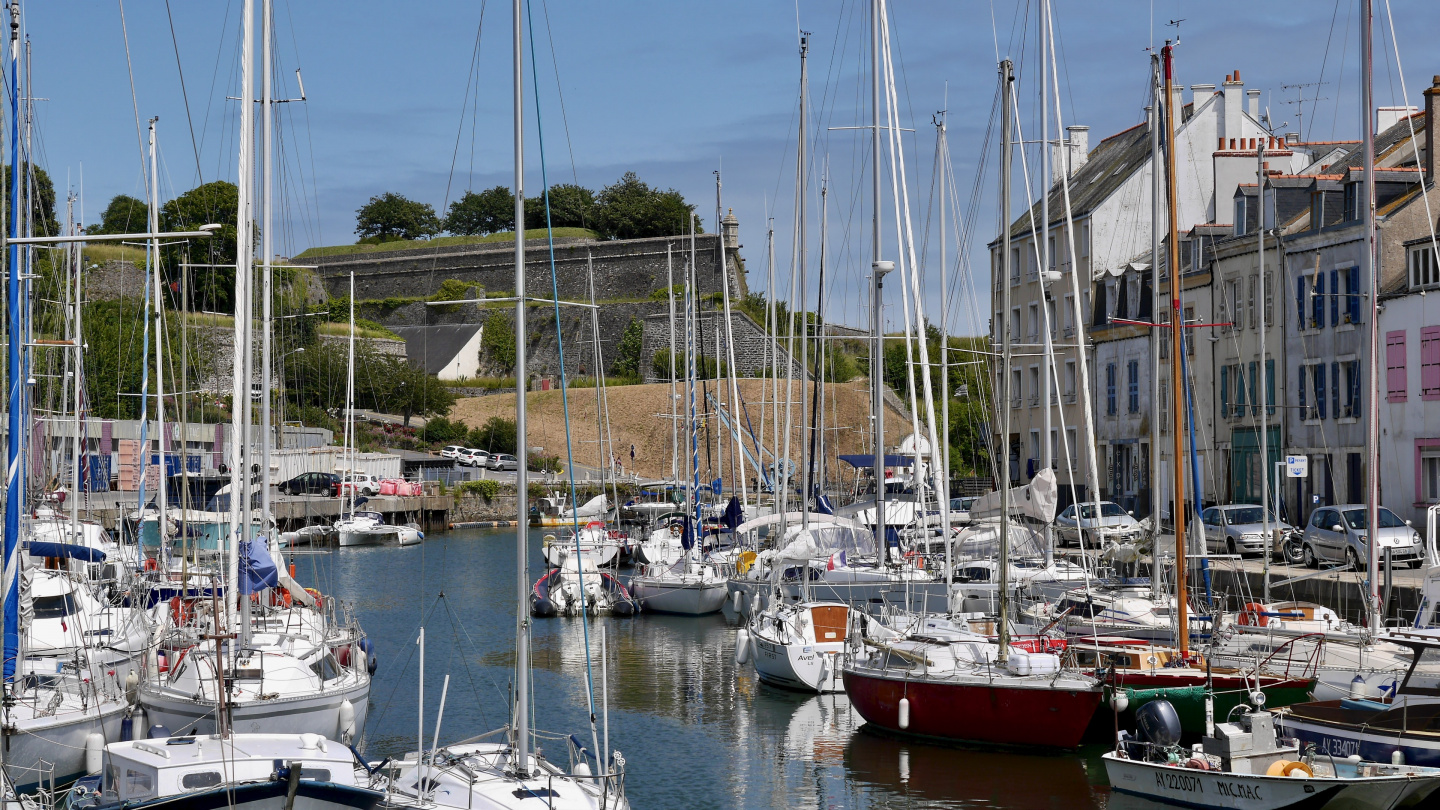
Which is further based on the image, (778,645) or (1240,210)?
(1240,210)

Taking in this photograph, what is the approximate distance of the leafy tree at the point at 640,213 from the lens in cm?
8744

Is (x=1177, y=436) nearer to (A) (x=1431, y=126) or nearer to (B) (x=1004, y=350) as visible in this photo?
(B) (x=1004, y=350)

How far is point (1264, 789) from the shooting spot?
11344mm

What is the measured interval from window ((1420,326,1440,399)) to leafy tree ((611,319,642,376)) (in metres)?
54.1

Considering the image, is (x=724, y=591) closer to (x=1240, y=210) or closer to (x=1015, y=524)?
(x=1015, y=524)

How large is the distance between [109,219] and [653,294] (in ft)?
95.6

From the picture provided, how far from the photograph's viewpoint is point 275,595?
19.8m

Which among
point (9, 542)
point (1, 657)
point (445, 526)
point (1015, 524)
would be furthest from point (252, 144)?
point (445, 526)

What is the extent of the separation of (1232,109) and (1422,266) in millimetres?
12517

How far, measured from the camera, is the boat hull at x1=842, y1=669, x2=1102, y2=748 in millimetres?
14609

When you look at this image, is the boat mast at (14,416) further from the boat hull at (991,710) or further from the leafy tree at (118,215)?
the leafy tree at (118,215)

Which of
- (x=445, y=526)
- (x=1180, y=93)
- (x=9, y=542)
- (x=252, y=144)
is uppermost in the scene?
(x=1180, y=93)

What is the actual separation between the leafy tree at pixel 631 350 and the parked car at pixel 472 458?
52.7ft

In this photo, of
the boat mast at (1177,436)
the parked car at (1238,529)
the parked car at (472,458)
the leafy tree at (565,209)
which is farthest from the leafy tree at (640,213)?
the boat mast at (1177,436)
